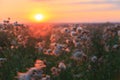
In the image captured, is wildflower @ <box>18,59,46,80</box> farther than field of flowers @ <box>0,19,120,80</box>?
No

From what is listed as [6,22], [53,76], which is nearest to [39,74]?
[53,76]

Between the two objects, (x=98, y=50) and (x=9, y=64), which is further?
(x=98, y=50)

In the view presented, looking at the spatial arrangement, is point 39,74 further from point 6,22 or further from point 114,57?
point 6,22

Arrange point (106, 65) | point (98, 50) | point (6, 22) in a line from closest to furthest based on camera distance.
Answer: point (106, 65) < point (98, 50) < point (6, 22)

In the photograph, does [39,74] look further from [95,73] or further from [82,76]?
[95,73]

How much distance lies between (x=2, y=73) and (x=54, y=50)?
124 centimetres

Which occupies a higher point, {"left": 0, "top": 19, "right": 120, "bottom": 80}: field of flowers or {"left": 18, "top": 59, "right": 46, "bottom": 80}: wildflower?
{"left": 18, "top": 59, "right": 46, "bottom": 80}: wildflower

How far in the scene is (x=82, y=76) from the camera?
9477mm

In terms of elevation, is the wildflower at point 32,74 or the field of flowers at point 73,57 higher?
the wildflower at point 32,74

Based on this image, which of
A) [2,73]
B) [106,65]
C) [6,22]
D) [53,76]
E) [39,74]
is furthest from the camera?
[6,22]

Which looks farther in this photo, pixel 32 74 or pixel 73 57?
pixel 73 57

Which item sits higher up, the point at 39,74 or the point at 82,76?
the point at 39,74

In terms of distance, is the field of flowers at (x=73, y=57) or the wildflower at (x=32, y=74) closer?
the wildflower at (x=32, y=74)

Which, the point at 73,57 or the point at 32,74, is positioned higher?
the point at 32,74
